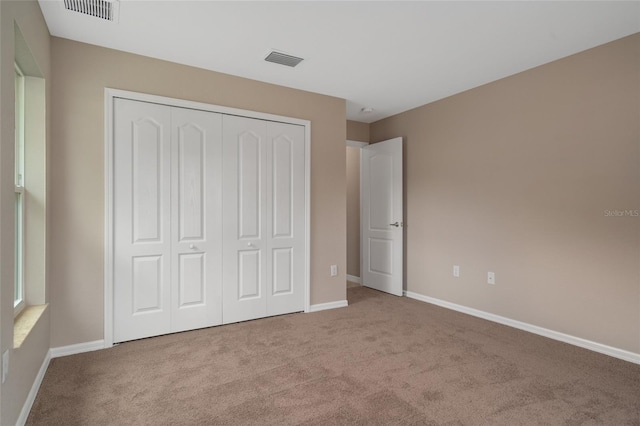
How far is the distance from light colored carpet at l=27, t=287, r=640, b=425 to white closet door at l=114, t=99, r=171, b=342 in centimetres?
23

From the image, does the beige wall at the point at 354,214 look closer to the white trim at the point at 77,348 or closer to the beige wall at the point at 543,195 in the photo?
the beige wall at the point at 543,195

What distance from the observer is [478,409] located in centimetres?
192

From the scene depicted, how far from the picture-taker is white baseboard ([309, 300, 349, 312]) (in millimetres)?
3820

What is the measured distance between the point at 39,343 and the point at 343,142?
3294 millimetres

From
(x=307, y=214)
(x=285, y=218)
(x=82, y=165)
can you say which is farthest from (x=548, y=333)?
(x=82, y=165)

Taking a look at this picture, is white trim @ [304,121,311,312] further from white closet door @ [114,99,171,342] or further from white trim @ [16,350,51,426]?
white trim @ [16,350,51,426]

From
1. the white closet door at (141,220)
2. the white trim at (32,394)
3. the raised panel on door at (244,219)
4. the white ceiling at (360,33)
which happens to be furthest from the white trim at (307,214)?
the white trim at (32,394)

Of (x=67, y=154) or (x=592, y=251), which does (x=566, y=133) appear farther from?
(x=67, y=154)

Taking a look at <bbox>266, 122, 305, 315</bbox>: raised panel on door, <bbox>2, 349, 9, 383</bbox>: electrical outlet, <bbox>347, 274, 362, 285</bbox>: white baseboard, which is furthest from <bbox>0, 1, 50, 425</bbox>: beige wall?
<bbox>347, 274, 362, 285</bbox>: white baseboard

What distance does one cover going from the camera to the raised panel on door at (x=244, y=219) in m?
3.33

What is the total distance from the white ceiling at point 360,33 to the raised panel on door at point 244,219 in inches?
24.4

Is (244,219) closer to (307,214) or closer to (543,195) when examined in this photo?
(307,214)

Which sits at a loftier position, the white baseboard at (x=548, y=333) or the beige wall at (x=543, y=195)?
the beige wall at (x=543, y=195)

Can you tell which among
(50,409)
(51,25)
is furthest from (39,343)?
(51,25)
